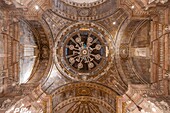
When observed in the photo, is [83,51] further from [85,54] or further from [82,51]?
[85,54]

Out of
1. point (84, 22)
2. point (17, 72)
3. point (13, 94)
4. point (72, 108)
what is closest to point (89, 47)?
point (84, 22)

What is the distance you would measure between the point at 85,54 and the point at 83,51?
1.03 ft

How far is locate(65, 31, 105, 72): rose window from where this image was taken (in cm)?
1540

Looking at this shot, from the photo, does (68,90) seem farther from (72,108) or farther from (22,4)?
(22,4)

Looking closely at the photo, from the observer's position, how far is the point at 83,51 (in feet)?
51.2

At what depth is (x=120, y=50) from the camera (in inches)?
555

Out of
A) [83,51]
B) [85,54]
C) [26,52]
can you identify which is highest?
[83,51]

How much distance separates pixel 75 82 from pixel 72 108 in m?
2.38

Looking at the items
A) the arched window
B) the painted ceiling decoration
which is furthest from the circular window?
the arched window

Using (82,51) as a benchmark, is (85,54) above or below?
below

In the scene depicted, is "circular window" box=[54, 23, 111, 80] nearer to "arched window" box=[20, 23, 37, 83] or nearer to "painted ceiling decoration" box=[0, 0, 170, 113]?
"painted ceiling decoration" box=[0, 0, 170, 113]

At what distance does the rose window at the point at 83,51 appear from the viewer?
50.5ft

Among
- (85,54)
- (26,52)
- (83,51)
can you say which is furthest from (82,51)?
(26,52)

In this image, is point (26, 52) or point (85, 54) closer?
point (26, 52)
